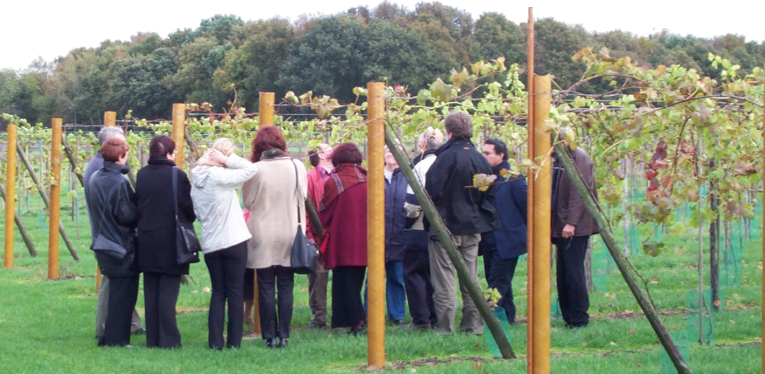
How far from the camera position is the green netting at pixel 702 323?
23.6 feet

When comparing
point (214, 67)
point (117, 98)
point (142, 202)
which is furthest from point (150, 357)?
point (117, 98)

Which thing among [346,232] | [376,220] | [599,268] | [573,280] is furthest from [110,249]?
A: [599,268]

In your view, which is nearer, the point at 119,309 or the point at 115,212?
the point at 115,212

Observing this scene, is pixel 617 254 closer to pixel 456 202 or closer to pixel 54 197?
pixel 456 202

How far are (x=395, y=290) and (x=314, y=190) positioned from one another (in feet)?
4.30

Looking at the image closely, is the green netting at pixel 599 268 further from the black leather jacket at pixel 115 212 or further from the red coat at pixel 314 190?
the black leather jacket at pixel 115 212

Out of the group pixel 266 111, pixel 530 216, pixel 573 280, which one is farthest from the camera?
pixel 573 280

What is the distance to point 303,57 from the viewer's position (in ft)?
153

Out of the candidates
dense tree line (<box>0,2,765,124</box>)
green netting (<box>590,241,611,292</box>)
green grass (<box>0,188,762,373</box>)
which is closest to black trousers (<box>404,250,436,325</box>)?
green grass (<box>0,188,762,373</box>)

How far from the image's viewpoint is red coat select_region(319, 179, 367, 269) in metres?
7.65

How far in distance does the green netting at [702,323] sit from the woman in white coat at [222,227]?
11.9 ft

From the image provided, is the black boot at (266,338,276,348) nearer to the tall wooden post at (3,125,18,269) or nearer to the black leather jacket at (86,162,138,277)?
the black leather jacket at (86,162,138,277)

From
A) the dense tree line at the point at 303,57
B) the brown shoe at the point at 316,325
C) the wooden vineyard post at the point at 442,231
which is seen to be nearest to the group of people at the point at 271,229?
the brown shoe at the point at 316,325

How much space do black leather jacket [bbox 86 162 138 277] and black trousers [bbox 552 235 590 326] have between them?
364 cm
